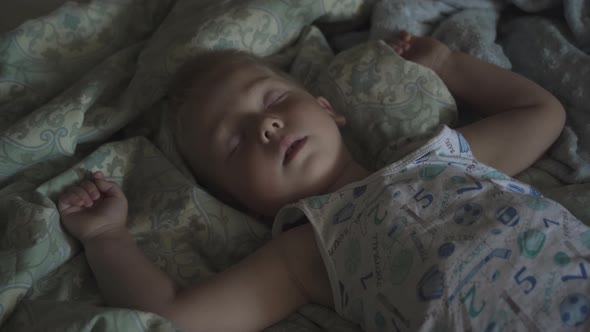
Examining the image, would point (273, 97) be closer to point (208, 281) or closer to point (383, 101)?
point (383, 101)

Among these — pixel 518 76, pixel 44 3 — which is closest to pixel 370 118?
pixel 518 76

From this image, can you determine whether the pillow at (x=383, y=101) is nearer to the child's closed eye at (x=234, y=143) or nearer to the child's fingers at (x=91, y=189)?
the child's closed eye at (x=234, y=143)

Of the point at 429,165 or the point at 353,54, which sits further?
the point at 353,54

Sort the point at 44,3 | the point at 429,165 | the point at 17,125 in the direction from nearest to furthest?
the point at 429,165
the point at 17,125
the point at 44,3

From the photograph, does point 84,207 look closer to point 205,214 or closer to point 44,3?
point 205,214

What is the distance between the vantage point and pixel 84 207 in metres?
1.00

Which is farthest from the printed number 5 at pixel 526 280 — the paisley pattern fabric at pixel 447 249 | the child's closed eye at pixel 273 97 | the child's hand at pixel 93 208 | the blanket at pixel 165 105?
the child's hand at pixel 93 208

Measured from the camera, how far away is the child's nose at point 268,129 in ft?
3.18

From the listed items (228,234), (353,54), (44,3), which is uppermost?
(44,3)

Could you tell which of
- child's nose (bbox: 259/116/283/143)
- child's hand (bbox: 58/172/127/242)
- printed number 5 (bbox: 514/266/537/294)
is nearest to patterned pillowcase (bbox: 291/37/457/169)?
child's nose (bbox: 259/116/283/143)

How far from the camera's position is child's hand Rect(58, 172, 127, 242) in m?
0.96

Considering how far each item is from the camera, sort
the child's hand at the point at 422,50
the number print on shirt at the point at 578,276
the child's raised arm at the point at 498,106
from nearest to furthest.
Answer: the number print on shirt at the point at 578,276 → the child's raised arm at the point at 498,106 → the child's hand at the point at 422,50

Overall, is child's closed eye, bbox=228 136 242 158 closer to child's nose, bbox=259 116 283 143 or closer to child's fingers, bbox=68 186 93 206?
child's nose, bbox=259 116 283 143

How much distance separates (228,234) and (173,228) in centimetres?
10
